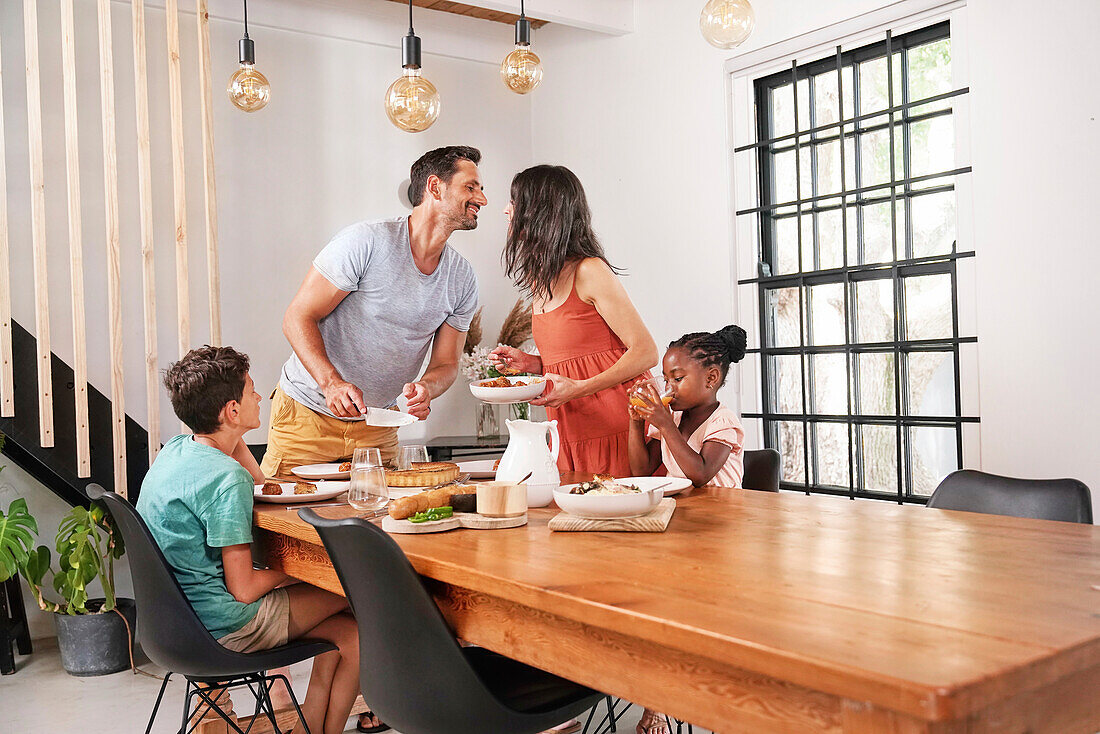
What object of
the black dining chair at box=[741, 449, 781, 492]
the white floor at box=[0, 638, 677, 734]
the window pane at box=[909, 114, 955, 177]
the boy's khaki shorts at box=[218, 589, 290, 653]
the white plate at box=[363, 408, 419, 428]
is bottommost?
the white floor at box=[0, 638, 677, 734]

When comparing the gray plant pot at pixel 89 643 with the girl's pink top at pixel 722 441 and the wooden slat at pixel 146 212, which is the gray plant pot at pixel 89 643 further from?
the girl's pink top at pixel 722 441

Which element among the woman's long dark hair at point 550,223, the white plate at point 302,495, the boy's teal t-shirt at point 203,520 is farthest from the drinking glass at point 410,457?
the woman's long dark hair at point 550,223

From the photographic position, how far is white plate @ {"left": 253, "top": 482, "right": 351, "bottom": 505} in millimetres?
2199

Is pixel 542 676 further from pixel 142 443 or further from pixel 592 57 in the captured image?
pixel 592 57

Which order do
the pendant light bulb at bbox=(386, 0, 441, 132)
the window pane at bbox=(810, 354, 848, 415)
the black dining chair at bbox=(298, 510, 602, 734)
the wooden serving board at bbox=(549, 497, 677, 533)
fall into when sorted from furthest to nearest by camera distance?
the window pane at bbox=(810, 354, 848, 415), the pendant light bulb at bbox=(386, 0, 441, 132), the wooden serving board at bbox=(549, 497, 677, 533), the black dining chair at bbox=(298, 510, 602, 734)

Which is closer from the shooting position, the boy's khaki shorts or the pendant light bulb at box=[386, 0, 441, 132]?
the boy's khaki shorts

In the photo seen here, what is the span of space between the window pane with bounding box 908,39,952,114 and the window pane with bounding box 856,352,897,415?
98 cm

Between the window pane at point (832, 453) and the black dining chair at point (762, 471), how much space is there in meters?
1.25

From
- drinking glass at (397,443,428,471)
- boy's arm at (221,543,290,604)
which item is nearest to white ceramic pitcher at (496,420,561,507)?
drinking glass at (397,443,428,471)

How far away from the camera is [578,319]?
2596mm

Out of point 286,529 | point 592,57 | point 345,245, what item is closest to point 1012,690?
point 286,529

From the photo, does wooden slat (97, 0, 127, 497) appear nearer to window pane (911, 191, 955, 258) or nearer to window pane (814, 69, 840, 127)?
window pane (814, 69, 840, 127)

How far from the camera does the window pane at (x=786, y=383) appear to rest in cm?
413

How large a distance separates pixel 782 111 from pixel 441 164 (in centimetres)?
196
